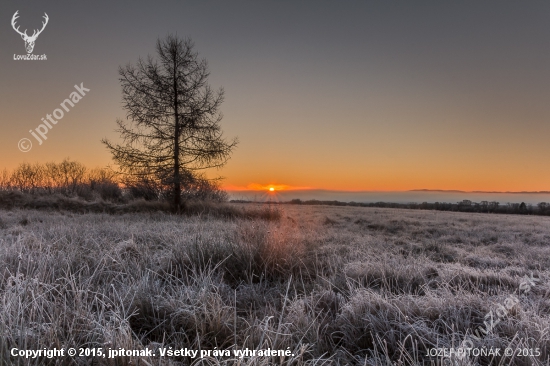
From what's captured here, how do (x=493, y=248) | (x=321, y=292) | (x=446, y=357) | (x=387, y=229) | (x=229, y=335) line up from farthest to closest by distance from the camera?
(x=387, y=229) < (x=493, y=248) < (x=321, y=292) < (x=229, y=335) < (x=446, y=357)

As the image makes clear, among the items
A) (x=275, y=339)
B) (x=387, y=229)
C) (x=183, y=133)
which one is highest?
(x=183, y=133)

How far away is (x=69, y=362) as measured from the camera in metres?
1.56

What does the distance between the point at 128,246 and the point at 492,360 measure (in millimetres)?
4357

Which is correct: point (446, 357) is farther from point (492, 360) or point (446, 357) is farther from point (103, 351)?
point (103, 351)

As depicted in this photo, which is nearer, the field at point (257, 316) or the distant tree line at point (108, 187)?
the field at point (257, 316)

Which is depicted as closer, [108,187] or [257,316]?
[257,316]

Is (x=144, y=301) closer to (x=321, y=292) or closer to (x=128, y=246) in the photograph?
(x=321, y=292)

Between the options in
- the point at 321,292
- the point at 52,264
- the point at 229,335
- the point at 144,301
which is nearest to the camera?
the point at 229,335

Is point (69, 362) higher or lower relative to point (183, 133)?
lower

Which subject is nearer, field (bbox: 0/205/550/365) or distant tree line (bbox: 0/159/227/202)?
field (bbox: 0/205/550/365)

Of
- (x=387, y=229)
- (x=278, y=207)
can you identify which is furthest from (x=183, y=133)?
(x=387, y=229)

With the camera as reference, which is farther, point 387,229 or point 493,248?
point 387,229

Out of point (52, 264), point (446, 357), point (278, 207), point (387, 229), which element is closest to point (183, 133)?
point (278, 207)

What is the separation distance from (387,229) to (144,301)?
11.9 m
